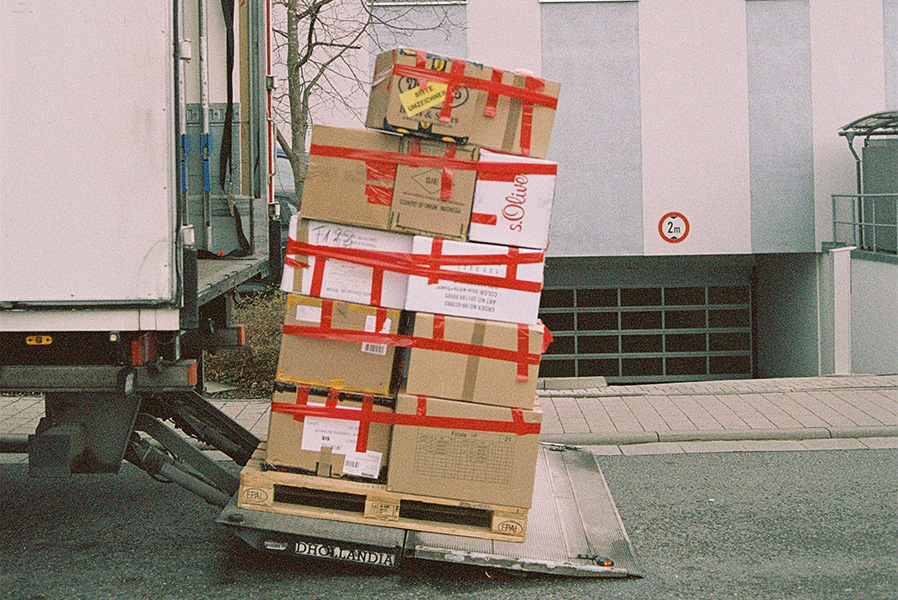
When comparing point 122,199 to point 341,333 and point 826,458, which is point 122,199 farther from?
point 826,458

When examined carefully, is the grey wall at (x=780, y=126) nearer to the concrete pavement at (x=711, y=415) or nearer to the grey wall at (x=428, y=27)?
the grey wall at (x=428, y=27)

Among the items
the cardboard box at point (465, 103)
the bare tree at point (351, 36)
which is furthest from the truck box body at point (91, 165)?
the bare tree at point (351, 36)

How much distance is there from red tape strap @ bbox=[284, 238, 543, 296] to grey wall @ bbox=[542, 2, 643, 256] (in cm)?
869

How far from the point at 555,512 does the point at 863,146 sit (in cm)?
1002

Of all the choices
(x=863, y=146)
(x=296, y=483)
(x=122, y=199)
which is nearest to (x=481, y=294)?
(x=296, y=483)

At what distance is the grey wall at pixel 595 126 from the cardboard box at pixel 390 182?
8.67m

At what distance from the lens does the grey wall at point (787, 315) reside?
13.4 m

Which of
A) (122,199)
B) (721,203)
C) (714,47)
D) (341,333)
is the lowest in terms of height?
(341,333)

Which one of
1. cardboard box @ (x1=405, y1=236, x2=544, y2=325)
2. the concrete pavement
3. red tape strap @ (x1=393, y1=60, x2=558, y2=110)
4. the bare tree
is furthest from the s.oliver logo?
the bare tree

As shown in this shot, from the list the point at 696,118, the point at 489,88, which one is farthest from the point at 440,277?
the point at 696,118

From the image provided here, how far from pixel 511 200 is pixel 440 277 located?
480 millimetres

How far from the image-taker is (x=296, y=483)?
4.27 meters

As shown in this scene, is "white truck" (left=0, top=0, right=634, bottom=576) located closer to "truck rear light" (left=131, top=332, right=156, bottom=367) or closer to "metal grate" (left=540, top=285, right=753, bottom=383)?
"truck rear light" (left=131, top=332, right=156, bottom=367)

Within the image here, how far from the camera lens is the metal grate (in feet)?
49.0
